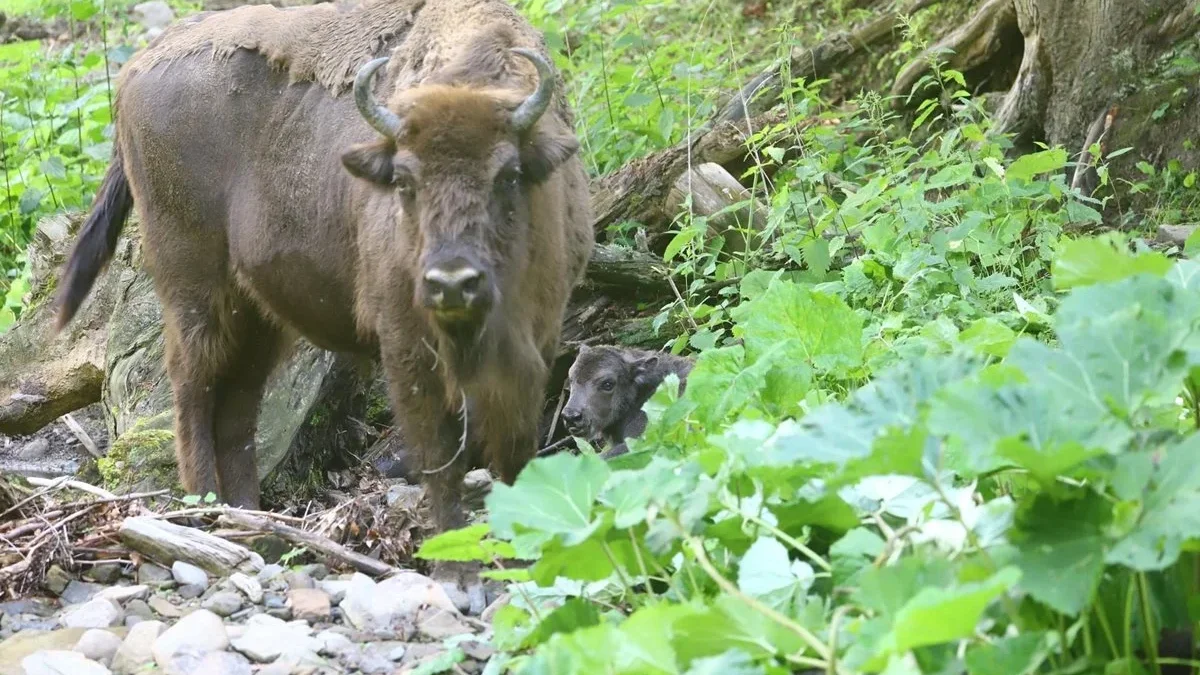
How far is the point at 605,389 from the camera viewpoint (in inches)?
262

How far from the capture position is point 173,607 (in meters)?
4.25

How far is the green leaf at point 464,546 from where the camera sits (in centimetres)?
311

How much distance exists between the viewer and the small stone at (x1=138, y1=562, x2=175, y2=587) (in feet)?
14.8

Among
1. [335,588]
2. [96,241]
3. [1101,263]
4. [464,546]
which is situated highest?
[1101,263]

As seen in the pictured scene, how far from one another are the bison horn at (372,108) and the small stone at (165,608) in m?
1.92

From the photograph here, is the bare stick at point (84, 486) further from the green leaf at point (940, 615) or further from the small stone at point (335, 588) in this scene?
the green leaf at point (940, 615)

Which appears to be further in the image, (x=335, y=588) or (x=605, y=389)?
(x=605, y=389)

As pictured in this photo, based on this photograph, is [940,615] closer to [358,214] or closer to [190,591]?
[190,591]

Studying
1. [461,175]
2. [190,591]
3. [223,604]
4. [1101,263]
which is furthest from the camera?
[461,175]

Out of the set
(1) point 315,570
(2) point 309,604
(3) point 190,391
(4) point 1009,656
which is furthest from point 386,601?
(3) point 190,391

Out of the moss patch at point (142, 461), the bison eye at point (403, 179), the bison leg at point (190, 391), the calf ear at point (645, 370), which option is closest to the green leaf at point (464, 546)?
the bison eye at point (403, 179)

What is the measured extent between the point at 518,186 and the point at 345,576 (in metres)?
1.61

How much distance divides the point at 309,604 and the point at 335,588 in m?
0.23

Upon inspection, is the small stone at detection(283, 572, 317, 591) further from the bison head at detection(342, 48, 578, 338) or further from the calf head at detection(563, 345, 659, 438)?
the calf head at detection(563, 345, 659, 438)
